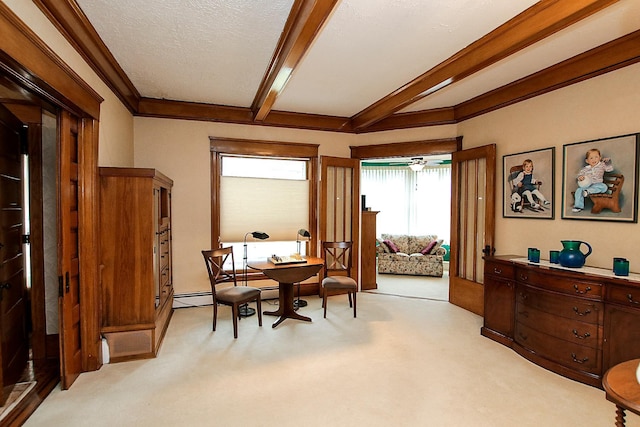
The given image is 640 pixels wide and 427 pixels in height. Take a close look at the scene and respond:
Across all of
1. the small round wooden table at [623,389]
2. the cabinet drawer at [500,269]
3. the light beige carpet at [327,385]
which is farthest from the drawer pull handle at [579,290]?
the small round wooden table at [623,389]

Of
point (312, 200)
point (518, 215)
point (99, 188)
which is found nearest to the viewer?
point (99, 188)

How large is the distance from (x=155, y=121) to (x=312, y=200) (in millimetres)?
2385

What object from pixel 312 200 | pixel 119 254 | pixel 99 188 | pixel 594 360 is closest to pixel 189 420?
pixel 119 254

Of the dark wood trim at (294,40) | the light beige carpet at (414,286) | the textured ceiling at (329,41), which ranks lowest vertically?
the light beige carpet at (414,286)

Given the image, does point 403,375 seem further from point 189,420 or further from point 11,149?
point 11,149

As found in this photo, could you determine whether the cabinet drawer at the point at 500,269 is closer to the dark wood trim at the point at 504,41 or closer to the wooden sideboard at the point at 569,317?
the wooden sideboard at the point at 569,317

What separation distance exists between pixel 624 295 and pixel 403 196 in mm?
5827

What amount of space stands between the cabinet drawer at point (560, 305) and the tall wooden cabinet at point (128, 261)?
342cm

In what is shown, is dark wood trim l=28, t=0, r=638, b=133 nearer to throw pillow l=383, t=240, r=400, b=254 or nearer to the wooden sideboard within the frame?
the wooden sideboard

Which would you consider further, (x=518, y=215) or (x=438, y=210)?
(x=438, y=210)

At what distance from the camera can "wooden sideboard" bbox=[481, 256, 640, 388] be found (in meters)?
2.35

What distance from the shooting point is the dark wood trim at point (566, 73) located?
8.58 ft

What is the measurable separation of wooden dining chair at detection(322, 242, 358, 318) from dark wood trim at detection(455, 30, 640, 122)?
250cm

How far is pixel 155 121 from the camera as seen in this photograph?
4.24m
